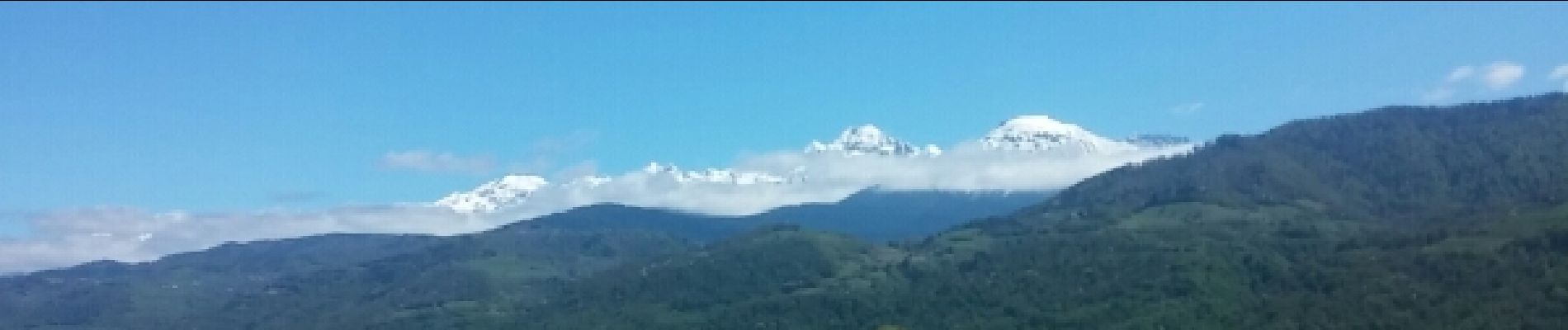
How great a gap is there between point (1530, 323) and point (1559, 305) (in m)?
5.46

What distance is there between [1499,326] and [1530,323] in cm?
387

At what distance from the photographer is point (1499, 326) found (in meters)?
197

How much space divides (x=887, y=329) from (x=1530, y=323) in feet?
289

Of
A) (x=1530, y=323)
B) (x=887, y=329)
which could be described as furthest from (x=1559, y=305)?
(x=887, y=329)

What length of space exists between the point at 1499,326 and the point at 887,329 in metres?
84.4

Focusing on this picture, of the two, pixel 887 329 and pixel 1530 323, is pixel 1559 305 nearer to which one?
pixel 1530 323

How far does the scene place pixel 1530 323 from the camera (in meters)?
196

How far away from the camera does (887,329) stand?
200 m

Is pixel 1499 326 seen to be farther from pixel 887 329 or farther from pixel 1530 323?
pixel 887 329

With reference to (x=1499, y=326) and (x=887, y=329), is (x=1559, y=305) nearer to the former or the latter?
(x=1499, y=326)

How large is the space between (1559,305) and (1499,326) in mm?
8955

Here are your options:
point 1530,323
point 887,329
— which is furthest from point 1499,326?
point 887,329
